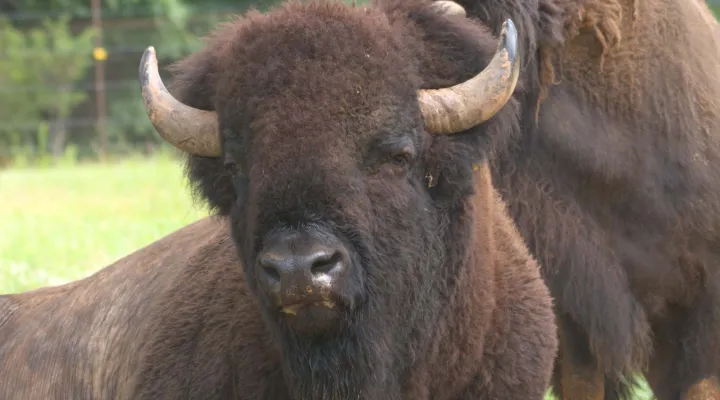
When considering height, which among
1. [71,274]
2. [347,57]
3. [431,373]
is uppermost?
[347,57]

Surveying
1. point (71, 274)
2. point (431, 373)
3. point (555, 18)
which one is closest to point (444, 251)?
point (431, 373)

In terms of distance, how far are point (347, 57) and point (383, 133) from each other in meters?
0.28

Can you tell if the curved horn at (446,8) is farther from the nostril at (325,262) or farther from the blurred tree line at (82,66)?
the blurred tree line at (82,66)

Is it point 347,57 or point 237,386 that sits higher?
point 347,57

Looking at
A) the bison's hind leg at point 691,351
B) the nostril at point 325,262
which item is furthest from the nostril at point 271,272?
the bison's hind leg at point 691,351

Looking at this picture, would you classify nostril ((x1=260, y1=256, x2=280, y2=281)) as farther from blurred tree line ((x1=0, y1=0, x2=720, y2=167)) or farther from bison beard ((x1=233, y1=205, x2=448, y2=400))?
blurred tree line ((x1=0, y1=0, x2=720, y2=167))

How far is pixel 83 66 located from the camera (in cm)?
2823

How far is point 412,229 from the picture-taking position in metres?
A: 4.04

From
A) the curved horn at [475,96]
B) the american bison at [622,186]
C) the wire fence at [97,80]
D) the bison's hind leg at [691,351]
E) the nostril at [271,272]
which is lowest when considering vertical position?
the wire fence at [97,80]

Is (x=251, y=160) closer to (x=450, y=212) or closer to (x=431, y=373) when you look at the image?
(x=450, y=212)

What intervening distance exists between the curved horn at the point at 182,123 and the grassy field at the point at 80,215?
3.63 ft

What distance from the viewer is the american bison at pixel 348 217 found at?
377 cm

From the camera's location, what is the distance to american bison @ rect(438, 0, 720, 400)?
582 cm

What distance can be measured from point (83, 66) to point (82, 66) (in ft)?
0.21
